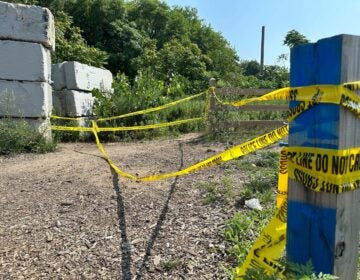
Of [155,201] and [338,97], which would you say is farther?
[155,201]

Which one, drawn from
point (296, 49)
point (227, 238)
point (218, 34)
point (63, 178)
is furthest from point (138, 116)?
point (218, 34)

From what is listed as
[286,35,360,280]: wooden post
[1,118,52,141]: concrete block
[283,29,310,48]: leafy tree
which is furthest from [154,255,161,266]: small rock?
[283,29,310,48]: leafy tree

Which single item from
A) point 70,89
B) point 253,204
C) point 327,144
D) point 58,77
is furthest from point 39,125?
point 327,144

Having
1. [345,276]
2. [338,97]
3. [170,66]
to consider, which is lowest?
[345,276]

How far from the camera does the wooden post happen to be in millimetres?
1422

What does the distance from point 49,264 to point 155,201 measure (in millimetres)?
1300

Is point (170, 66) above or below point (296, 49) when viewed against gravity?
above

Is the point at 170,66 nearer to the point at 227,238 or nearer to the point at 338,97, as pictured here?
the point at 227,238

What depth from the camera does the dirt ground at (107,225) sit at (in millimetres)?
2824

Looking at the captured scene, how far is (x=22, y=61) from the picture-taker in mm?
7246

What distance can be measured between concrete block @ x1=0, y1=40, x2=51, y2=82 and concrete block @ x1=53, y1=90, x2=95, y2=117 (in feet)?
6.22

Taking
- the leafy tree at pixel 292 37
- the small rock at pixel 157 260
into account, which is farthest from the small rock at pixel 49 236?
the leafy tree at pixel 292 37

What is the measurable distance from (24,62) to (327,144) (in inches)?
269

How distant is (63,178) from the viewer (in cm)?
494
